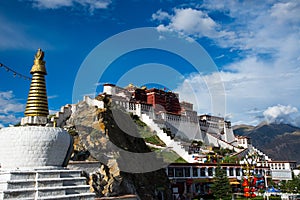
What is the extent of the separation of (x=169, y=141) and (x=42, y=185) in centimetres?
4865

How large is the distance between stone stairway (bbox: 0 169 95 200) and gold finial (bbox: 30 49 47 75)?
6.79 meters

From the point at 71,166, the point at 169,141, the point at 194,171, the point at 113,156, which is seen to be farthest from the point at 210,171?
the point at 71,166

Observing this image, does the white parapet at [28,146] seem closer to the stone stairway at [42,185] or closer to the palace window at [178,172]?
the stone stairway at [42,185]

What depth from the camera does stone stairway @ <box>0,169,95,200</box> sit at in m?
16.0

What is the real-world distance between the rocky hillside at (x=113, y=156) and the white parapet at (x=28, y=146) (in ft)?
31.5

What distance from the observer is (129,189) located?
95.3ft

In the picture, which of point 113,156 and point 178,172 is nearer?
point 113,156

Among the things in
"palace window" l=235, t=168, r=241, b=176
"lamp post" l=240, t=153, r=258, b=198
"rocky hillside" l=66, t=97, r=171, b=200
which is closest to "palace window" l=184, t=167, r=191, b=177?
"rocky hillside" l=66, t=97, r=171, b=200

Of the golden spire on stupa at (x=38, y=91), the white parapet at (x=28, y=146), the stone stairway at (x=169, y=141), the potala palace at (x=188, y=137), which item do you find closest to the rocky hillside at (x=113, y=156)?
the potala palace at (x=188, y=137)

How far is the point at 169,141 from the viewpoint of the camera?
211 ft

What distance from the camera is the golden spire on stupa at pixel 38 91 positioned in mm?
19422

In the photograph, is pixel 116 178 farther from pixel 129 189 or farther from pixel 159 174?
pixel 159 174

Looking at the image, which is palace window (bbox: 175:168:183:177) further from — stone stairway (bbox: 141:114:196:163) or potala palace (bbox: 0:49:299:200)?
stone stairway (bbox: 141:114:196:163)

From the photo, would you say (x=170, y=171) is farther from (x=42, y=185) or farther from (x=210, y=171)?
(x=42, y=185)
